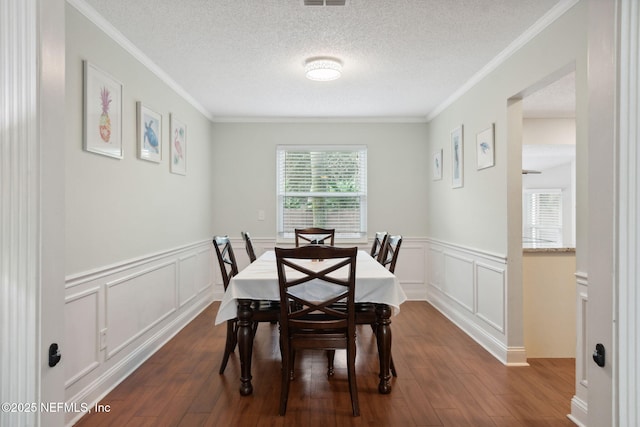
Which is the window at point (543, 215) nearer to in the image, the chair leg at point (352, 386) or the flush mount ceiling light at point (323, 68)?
the flush mount ceiling light at point (323, 68)

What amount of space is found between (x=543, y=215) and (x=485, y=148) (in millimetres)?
5305

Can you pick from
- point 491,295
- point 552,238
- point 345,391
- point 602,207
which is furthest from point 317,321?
point 552,238

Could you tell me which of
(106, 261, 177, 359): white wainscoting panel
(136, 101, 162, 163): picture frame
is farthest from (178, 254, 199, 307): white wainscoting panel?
(136, 101, 162, 163): picture frame

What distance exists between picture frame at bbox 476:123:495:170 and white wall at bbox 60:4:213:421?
3.08 meters

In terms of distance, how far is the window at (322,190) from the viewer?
17.8ft

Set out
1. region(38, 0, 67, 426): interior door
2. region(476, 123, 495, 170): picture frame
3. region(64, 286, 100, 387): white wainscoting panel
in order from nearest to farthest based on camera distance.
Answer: region(38, 0, 67, 426): interior door → region(64, 286, 100, 387): white wainscoting panel → region(476, 123, 495, 170): picture frame

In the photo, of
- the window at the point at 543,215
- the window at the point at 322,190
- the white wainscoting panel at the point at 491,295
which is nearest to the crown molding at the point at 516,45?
the window at the point at 322,190

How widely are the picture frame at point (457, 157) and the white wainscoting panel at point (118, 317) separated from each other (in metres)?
3.17

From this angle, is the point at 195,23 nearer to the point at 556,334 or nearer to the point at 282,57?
the point at 282,57

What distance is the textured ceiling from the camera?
2.44 meters

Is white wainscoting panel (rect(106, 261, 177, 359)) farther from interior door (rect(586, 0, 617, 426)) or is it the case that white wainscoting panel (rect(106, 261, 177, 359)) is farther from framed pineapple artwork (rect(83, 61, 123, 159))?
interior door (rect(586, 0, 617, 426))

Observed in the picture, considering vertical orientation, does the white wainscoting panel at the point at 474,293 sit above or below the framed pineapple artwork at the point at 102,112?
below

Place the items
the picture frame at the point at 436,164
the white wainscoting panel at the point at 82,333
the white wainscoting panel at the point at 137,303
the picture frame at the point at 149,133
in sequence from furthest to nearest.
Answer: the picture frame at the point at 436,164 < the picture frame at the point at 149,133 < the white wainscoting panel at the point at 137,303 < the white wainscoting panel at the point at 82,333

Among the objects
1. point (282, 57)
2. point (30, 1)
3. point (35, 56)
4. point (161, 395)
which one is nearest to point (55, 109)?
point (35, 56)
